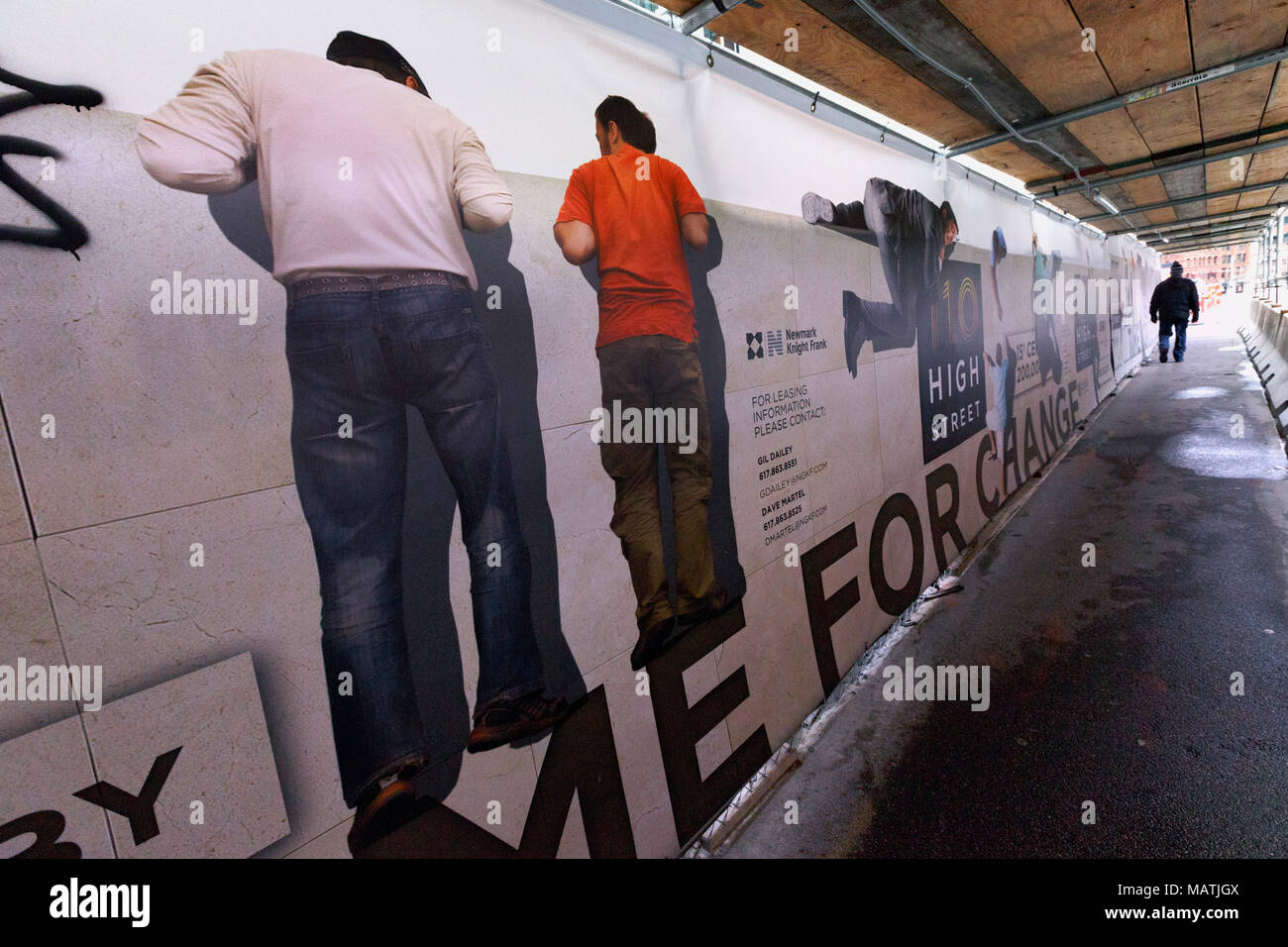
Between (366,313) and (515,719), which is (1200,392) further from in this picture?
(366,313)

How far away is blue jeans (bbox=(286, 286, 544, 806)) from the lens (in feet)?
4.74

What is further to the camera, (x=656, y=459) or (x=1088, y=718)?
(x=1088, y=718)

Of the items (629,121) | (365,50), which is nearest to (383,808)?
(365,50)

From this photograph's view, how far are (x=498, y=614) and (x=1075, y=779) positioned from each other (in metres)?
2.55

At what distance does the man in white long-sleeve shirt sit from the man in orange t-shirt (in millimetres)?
459

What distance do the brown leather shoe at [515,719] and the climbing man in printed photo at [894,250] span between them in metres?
2.66

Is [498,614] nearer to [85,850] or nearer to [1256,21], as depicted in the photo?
[85,850]

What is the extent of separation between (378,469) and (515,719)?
34.9 inches

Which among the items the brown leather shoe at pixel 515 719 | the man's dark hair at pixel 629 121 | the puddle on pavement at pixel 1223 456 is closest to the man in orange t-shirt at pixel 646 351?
the man's dark hair at pixel 629 121

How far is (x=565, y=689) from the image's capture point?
1984 millimetres

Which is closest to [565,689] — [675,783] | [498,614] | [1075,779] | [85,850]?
[498,614]

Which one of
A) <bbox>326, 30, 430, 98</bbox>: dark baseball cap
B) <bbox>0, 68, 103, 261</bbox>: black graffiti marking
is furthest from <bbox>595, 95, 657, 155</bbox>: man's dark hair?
<bbox>0, 68, 103, 261</bbox>: black graffiti marking

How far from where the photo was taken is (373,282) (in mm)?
1511
